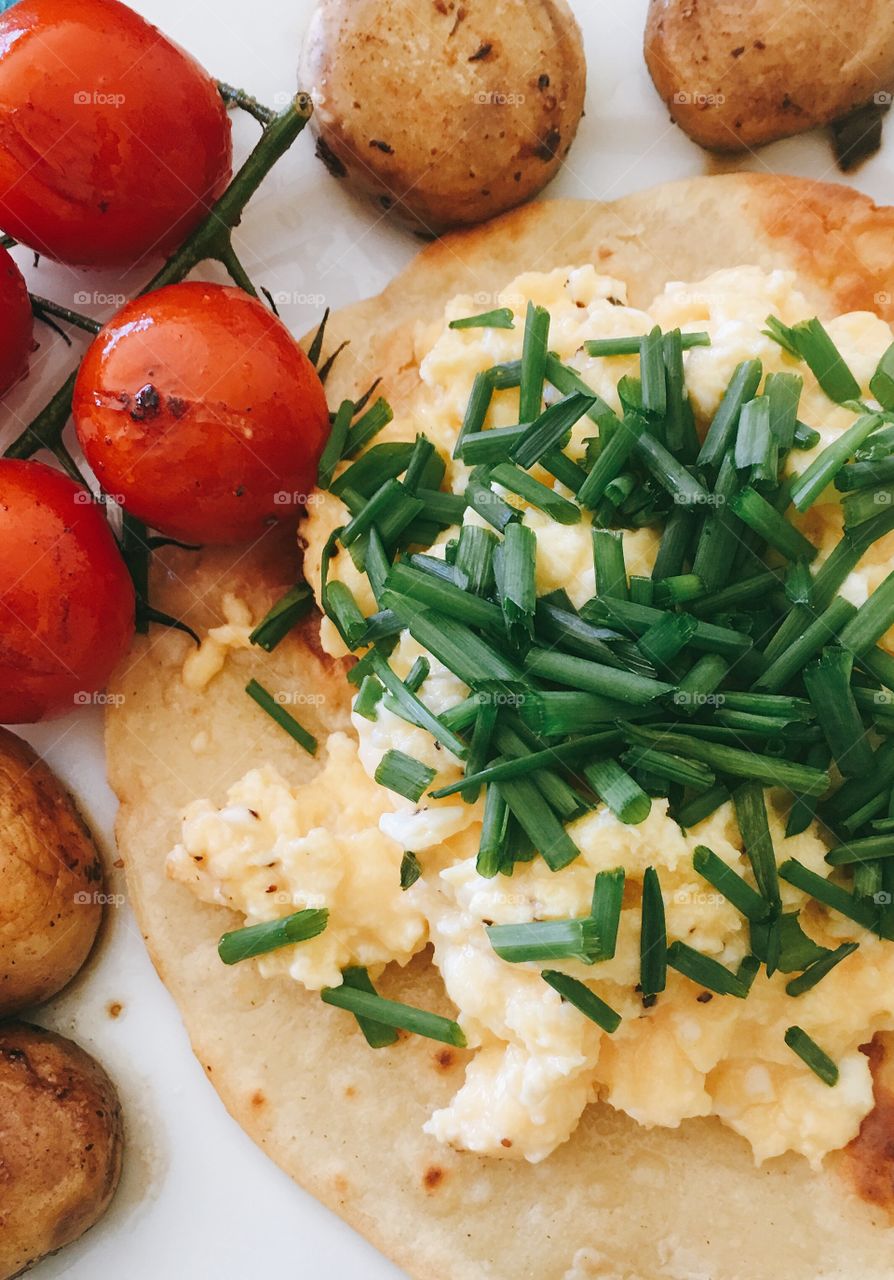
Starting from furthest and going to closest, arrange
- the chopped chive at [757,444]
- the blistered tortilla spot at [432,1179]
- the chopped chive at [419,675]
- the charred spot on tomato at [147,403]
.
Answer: the blistered tortilla spot at [432,1179], the charred spot on tomato at [147,403], the chopped chive at [419,675], the chopped chive at [757,444]

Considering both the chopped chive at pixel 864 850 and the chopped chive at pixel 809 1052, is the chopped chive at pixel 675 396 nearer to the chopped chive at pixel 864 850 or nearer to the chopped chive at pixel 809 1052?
the chopped chive at pixel 864 850

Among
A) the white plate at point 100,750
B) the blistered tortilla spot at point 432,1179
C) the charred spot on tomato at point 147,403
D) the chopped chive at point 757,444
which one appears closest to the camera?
the chopped chive at point 757,444

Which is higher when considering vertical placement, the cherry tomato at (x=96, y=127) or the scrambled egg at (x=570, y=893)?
the cherry tomato at (x=96, y=127)

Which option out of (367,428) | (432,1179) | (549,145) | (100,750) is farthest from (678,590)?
(100,750)

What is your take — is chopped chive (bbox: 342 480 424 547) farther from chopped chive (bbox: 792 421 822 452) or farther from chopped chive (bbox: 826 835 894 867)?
chopped chive (bbox: 826 835 894 867)

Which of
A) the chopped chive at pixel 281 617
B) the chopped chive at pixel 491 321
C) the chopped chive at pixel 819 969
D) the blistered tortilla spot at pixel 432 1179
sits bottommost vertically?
the blistered tortilla spot at pixel 432 1179

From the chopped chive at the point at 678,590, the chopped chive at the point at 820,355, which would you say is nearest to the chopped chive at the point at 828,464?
the chopped chive at the point at 820,355

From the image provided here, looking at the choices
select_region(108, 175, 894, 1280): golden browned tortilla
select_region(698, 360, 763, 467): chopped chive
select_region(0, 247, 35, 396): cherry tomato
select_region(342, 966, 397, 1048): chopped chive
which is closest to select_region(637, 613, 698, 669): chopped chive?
select_region(698, 360, 763, 467): chopped chive

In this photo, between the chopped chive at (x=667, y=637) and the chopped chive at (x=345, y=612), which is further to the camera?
the chopped chive at (x=345, y=612)
